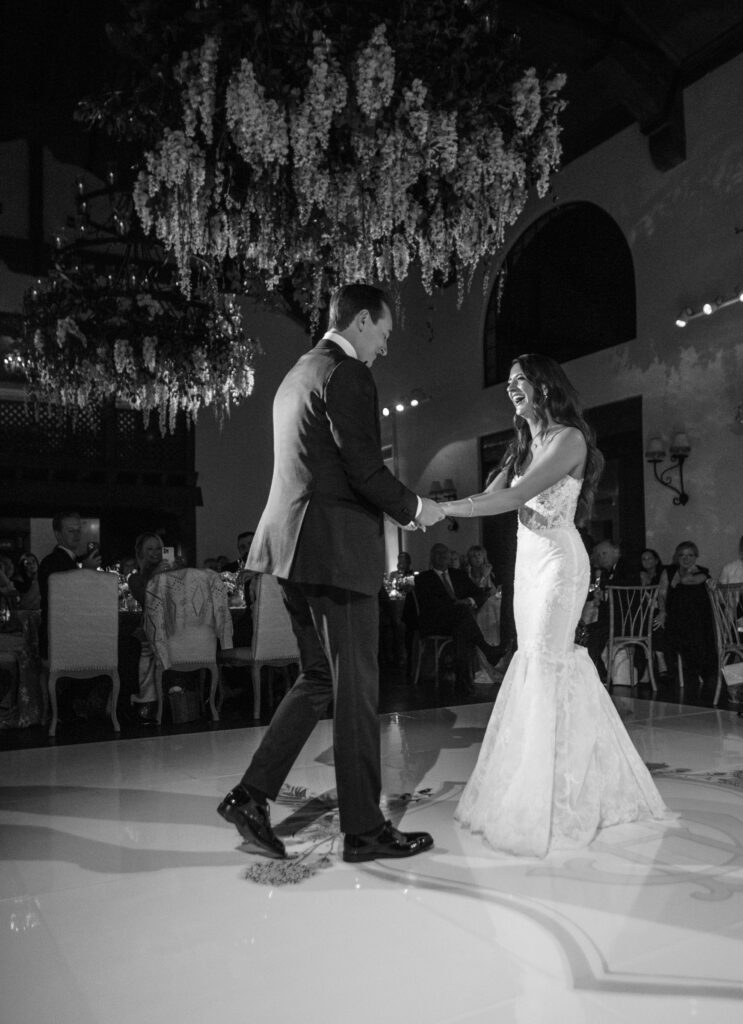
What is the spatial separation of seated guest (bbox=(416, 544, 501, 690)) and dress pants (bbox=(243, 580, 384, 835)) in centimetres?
433

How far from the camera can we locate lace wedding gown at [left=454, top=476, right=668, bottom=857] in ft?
7.93

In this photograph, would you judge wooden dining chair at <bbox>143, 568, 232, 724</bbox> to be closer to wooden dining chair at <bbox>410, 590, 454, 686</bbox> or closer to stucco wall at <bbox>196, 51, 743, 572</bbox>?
wooden dining chair at <bbox>410, 590, 454, 686</bbox>

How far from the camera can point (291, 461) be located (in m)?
2.31

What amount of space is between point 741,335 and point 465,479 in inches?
178

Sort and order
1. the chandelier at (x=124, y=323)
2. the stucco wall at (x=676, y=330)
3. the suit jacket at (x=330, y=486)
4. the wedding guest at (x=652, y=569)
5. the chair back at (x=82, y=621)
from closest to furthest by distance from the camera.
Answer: the suit jacket at (x=330, y=486), the chair back at (x=82, y=621), the chandelier at (x=124, y=323), the wedding guest at (x=652, y=569), the stucco wall at (x=676, y=330)

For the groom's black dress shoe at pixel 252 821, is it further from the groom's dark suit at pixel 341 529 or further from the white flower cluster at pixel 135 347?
the white flower cluster at pixel 135 347

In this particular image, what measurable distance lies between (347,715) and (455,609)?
475 centimetres

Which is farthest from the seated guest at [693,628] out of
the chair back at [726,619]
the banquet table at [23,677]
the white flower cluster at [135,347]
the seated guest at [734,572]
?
the banquet table at [23,677]

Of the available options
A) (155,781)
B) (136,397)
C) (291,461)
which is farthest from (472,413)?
(291,461)

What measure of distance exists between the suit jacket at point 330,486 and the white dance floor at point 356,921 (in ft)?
2.62

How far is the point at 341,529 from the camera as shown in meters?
2.25

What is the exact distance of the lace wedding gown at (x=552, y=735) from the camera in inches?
95.1

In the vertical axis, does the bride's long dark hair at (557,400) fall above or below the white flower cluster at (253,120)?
below

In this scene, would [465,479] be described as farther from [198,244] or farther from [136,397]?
[198,244]
